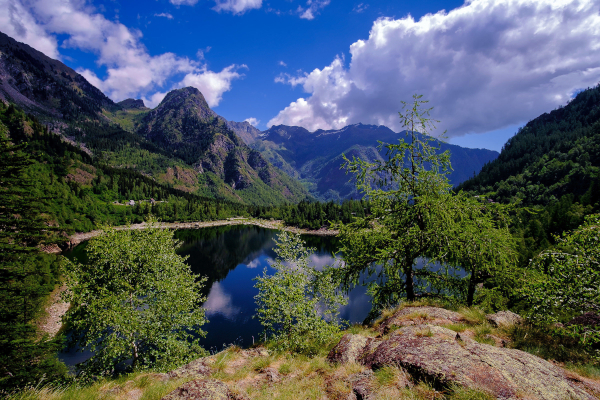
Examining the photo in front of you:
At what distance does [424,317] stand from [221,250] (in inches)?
4465

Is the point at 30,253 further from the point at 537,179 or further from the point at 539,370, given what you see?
the point at 537,179

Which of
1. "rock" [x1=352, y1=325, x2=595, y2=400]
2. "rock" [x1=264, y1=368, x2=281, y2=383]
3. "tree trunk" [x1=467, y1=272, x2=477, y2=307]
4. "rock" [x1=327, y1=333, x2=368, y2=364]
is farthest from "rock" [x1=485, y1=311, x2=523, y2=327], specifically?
"rock" [x1=264, y1=368, x2=281, y2=383]

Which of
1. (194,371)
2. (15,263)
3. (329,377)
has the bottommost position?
(194,371)

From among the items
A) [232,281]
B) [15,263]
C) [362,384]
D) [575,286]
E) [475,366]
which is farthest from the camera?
[232,281]

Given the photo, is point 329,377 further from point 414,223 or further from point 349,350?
point 414,223

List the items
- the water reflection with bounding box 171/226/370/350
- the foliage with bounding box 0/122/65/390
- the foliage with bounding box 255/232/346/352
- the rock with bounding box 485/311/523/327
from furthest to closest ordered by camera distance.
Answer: the water reflection with bounding box 171/226/370/350 < the foliage with bounding box 0/122/65/390 < the foliage with bounding box 255/232/346/352 < the rock with bounding box 485/311/523/327

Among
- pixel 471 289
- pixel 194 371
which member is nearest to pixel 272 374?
pixel 194 371

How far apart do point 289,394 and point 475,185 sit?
240 m

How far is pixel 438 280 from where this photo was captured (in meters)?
11.5

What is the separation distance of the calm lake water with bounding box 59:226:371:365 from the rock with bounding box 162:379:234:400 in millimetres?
11408

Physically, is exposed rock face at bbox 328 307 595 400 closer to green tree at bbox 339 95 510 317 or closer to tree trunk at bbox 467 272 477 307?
green tree at bbox 339 95 510 317

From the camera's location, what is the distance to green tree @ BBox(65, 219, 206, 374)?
51.8 ft

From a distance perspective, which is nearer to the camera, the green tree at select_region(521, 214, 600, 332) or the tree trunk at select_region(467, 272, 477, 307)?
the green tree at select_region(521, 214, 600, 332)

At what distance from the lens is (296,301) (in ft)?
46.7
